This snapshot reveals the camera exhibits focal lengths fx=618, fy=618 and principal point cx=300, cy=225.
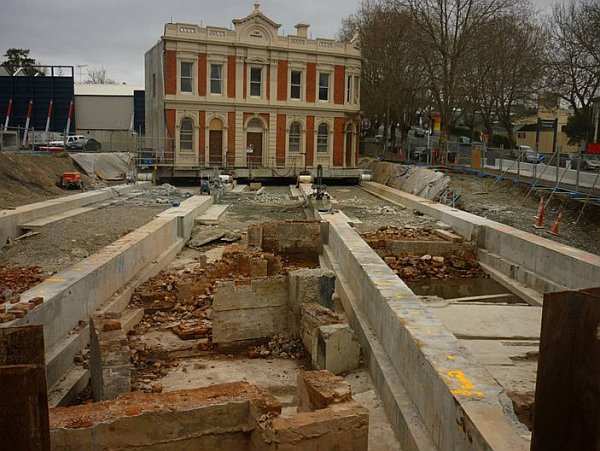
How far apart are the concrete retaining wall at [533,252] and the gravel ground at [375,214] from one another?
1.07 meters

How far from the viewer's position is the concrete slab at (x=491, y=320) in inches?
392

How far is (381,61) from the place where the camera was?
4884cm

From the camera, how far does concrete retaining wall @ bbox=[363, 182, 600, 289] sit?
1153cm

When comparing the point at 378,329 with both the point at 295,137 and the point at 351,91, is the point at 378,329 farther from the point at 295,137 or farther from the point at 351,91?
the point at 351,91

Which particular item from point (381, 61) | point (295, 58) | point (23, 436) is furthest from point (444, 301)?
point (381, 61)

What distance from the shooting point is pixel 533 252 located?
1353 centimetres

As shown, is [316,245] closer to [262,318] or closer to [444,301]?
[444,301]

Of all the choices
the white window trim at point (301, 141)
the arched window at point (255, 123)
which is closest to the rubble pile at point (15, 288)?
the arched window at point (255, 123)

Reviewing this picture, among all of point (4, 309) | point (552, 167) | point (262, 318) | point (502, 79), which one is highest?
point (502, 79)

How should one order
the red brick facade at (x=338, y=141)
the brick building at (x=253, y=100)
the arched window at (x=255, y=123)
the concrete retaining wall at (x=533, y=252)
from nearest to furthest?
1. the concrete retaining wall at (x=533, y=252)
2. the brick building at (x=253, y=100)
3. the arched window at (x=255, y=123)
4. the red brick facade at (x=338, y=141)

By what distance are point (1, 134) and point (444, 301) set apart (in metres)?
24.0

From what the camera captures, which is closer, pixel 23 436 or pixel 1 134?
pixel 23 436

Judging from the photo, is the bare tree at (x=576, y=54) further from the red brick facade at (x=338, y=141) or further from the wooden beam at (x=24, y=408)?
the wooden beam at (x=24, y=408)

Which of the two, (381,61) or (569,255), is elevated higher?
(381,61)
